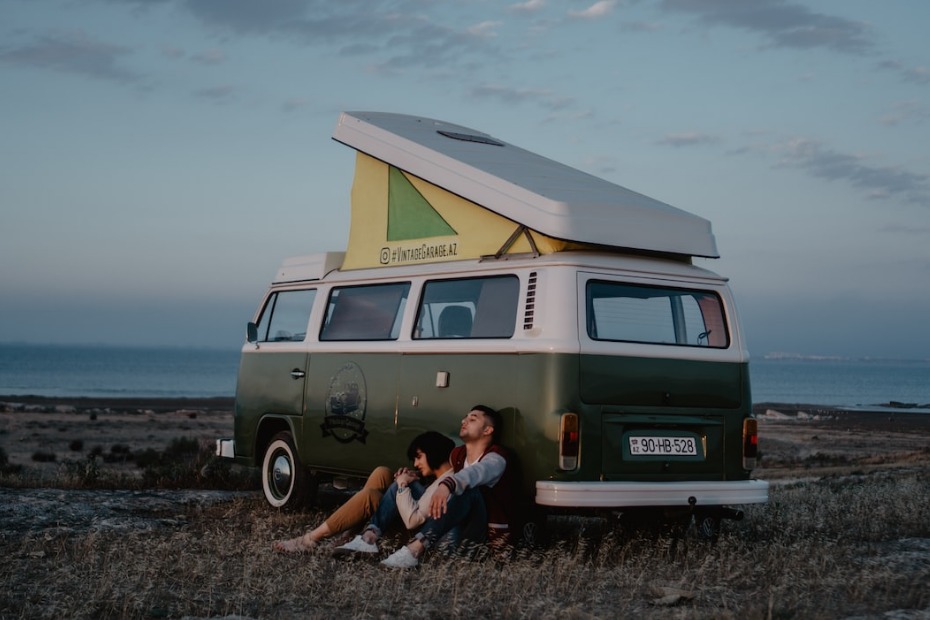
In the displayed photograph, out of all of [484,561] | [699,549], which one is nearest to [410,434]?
[484,561]

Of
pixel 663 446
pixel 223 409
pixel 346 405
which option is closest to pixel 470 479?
pixel 663 446

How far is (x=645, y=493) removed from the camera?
26.2ft

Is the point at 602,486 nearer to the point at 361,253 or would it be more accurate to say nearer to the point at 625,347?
the point at 625,347

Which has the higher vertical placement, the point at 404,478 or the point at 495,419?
the point at 495,419

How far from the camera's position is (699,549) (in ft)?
28.1

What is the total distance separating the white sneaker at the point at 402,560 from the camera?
750 cm

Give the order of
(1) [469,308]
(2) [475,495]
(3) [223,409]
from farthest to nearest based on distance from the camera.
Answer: (3) [223,409], (1) [469,308], (2) [475,495]

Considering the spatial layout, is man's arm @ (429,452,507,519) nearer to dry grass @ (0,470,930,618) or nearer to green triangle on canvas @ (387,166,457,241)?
dry grass @ (0,470,930,618)

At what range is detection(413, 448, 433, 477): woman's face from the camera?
27.6 ft

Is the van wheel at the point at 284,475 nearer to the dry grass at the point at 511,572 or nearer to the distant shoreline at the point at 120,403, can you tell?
the dry grass at the point at 511,572

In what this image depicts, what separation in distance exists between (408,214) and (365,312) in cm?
100

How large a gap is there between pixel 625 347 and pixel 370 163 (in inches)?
131

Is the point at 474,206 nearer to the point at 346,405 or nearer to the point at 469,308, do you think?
the point at 469,308

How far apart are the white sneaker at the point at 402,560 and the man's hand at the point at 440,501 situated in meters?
0.31
